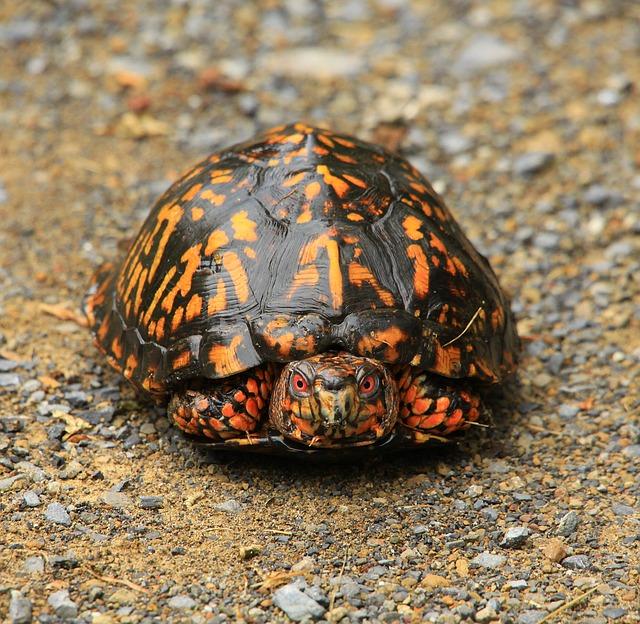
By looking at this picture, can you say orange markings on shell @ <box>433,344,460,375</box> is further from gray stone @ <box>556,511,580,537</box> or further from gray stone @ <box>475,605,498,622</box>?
gray stone @ <box>475,605,498,622</box>

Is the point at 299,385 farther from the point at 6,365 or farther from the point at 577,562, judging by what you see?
the point at 6,365

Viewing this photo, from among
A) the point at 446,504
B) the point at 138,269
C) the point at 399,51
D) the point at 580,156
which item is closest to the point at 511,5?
the point at 399,51

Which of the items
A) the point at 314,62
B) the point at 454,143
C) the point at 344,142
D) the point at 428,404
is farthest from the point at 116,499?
the point at 314,62

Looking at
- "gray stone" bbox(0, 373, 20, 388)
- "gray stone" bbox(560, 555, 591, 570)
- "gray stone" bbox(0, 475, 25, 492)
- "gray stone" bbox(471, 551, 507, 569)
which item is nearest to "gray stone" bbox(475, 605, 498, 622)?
"gray stone" bbox(471, 551, 507, 569)

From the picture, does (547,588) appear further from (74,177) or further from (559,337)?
(74,177)

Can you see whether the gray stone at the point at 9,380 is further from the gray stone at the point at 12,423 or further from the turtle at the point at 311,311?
the turtle at the point at 311,311

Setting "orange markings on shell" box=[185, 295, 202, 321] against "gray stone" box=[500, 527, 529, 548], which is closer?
"gray stone" box=[500, 527, 529, 548]
